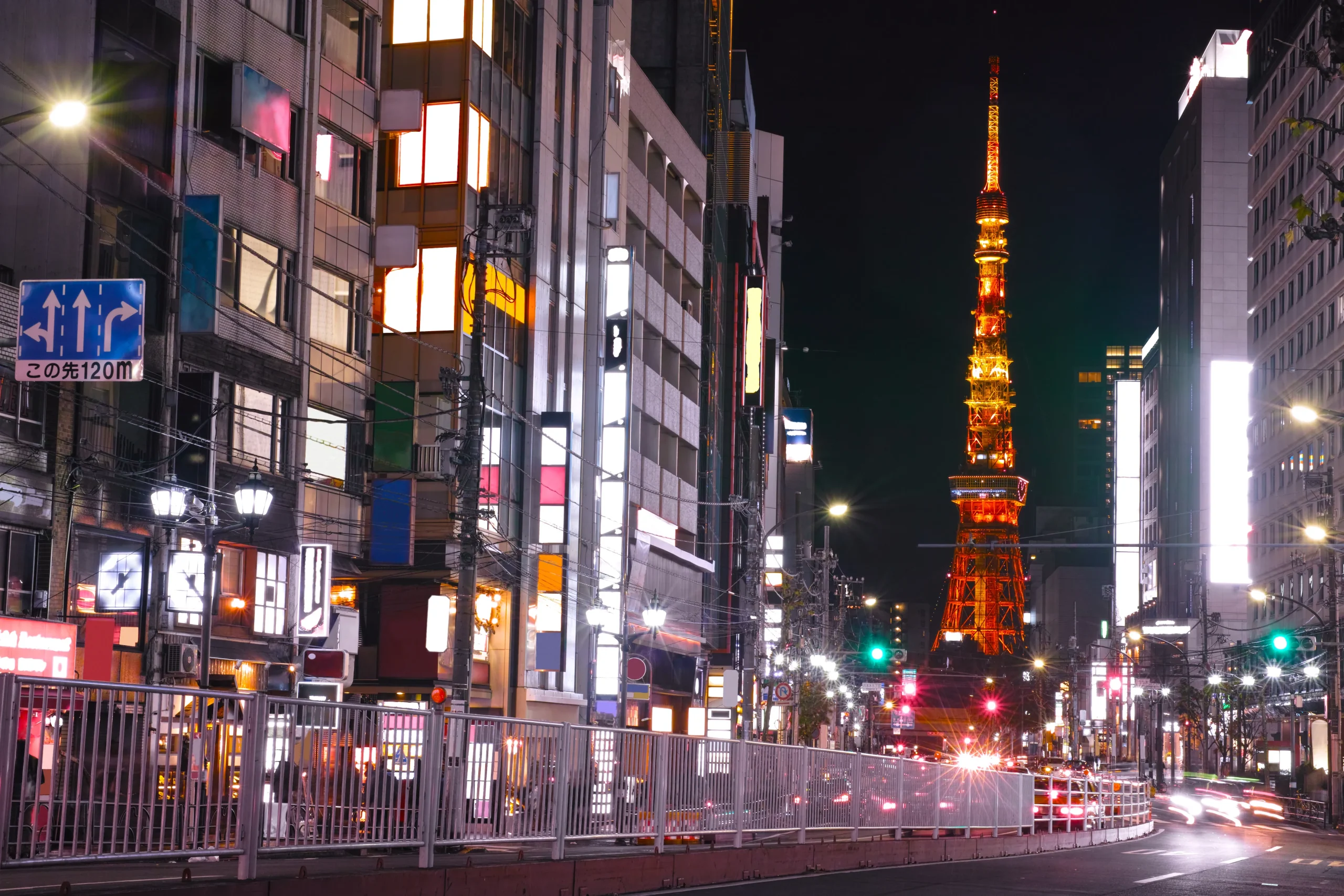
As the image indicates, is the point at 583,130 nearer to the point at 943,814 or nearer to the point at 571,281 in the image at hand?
the point at 571,281

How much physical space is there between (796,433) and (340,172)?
106537 mm

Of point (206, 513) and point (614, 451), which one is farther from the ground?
point (614, 451)

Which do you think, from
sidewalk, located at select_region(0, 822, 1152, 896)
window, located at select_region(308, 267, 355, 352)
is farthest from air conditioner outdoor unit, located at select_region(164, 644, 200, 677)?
sidewalk, located at select_region(0, 822, 1152, 896)

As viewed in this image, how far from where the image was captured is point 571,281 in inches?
2031

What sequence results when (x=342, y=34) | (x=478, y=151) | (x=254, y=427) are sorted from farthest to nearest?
(x=478, y=151)
(x=342, y=34)
(x=254, y=427)

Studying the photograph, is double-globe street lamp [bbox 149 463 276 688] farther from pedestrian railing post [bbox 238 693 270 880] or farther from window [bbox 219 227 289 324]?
pedestrian railing post [bbox 238 693 270 880]

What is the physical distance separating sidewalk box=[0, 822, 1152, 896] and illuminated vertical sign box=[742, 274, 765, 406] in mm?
60361

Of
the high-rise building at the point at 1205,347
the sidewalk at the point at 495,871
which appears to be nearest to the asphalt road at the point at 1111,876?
Answer: the sidewalk at the point at 495,871

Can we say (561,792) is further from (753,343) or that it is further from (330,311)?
(753,343)

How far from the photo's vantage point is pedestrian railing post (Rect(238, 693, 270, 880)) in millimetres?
12398

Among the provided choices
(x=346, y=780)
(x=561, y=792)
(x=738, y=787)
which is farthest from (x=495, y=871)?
(x=738, y=787)

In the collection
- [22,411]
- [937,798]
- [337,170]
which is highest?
[337,170]

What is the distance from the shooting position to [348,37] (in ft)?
134

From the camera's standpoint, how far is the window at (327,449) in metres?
37.6
